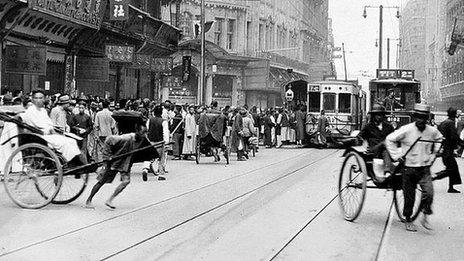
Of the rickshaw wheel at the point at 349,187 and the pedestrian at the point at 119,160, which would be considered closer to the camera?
the rickshaw wheel at the point at 349,187

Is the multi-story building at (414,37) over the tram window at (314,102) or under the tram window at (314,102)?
over

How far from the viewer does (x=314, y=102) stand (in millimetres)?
30969

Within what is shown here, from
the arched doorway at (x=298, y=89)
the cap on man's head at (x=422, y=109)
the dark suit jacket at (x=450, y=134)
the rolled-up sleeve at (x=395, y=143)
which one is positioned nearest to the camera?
the cap on man's head at (x=422, y=109)

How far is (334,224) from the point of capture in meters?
8.97

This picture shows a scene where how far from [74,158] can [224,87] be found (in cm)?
3557

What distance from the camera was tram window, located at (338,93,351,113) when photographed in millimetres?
30578

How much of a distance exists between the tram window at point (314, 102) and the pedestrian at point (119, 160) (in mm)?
21088

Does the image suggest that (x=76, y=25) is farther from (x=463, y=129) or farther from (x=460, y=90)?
(x=460, y=90)

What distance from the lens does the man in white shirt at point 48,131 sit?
33.3 ft

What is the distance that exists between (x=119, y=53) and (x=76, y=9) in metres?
4.35

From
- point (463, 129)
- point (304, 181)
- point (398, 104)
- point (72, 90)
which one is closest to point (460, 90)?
point (398, 104)

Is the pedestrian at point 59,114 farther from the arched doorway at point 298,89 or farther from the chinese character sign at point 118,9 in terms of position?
the arched doorway at point 298,89

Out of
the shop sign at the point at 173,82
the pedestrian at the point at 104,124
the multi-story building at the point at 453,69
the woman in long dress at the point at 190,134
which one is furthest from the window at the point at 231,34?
the pedestrian at the point at 104,124

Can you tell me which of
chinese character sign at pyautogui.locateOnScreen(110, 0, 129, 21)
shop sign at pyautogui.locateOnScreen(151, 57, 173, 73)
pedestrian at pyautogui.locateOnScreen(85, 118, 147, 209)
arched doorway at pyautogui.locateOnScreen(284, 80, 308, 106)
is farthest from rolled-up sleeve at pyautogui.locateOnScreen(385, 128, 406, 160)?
arched doorway at pyautogui.locateOnScreen(284, 80, 308, 106)
